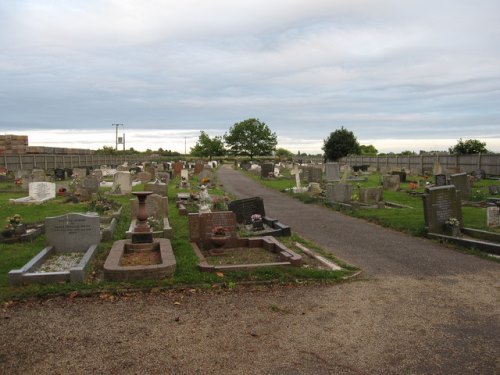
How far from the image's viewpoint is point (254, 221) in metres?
12.4

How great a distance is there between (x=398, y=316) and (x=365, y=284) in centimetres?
152

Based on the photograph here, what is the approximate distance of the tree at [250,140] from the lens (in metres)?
116

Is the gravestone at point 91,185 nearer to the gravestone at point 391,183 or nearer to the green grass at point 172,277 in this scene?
the green grass at point 172,277

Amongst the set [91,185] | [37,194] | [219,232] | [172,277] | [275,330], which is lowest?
[275,330]

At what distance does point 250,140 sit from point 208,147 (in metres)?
10.8

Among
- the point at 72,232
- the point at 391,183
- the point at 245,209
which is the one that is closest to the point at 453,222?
the point at 245,209

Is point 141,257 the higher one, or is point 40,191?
point 40,191

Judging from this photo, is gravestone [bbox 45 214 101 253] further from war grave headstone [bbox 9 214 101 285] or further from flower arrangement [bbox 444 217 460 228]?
flower arrangement [bbox 444 217 460 228]

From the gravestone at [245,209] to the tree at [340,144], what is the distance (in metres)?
54.5

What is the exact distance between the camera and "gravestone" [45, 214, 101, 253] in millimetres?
9422

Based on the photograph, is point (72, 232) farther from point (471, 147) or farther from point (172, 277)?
point (471, 147)

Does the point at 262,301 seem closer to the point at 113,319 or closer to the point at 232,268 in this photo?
the point at 232,268

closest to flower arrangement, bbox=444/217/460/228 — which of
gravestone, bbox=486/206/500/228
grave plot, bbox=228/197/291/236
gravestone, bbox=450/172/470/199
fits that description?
gravestone, bbox=486/206/500/228

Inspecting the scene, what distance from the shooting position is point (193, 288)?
7203 mm
